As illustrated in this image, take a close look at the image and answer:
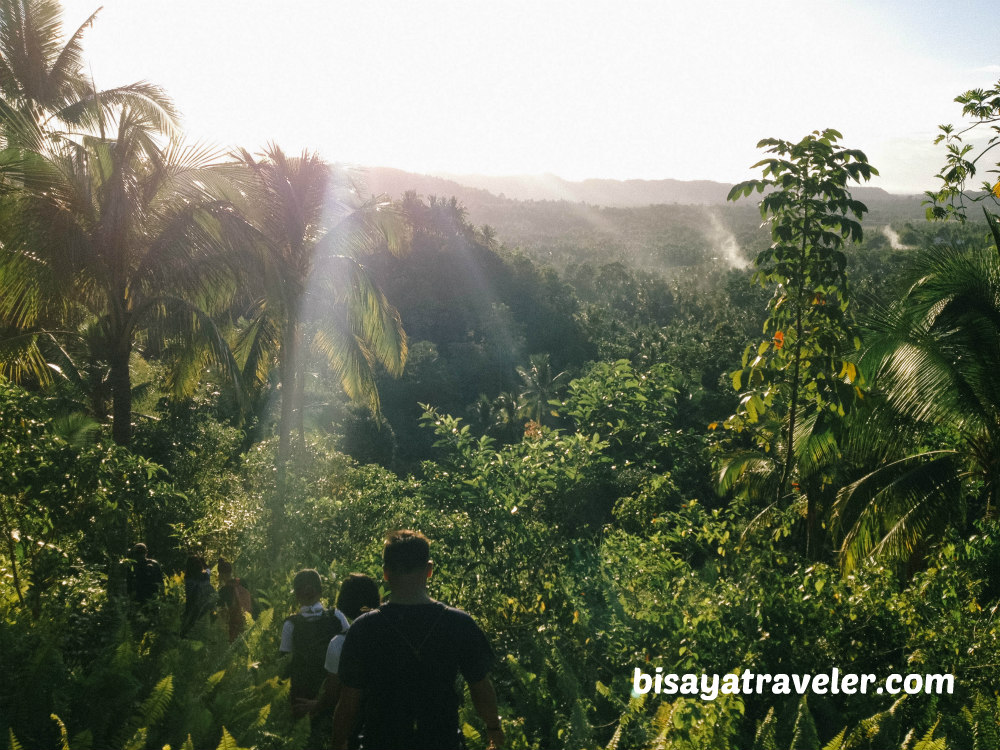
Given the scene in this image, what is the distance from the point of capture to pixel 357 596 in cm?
414

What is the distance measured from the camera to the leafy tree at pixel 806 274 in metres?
4.92

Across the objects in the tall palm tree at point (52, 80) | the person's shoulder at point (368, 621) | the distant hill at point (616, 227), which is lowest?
the person's shoulder at point (368, 621)

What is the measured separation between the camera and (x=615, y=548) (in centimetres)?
625

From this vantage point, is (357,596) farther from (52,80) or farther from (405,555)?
(52,80)

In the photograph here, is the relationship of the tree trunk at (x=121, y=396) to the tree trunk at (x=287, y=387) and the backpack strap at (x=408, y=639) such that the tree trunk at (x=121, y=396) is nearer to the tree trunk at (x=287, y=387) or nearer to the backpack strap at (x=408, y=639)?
the tree trunk at (x=287, y=387)

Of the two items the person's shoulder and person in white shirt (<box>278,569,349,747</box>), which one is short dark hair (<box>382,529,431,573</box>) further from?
person in white shirt (<box>278,569,349,747</box>)

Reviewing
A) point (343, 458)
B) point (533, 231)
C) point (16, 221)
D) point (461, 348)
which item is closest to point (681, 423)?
point (343, 458)

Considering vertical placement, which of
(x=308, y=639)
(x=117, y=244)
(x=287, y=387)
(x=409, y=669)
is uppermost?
(x=117, y=244)

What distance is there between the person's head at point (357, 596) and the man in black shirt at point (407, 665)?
1307mm

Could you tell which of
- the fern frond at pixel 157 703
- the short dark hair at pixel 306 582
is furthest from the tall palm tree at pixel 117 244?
the fern frond at pixel 157 703

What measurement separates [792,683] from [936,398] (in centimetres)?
403

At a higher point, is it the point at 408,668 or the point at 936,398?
the point at 936,398

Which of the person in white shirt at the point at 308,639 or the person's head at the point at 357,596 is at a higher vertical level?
the person's head at the point at 357,596

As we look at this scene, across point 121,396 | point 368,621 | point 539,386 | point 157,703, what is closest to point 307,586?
point 157,703
